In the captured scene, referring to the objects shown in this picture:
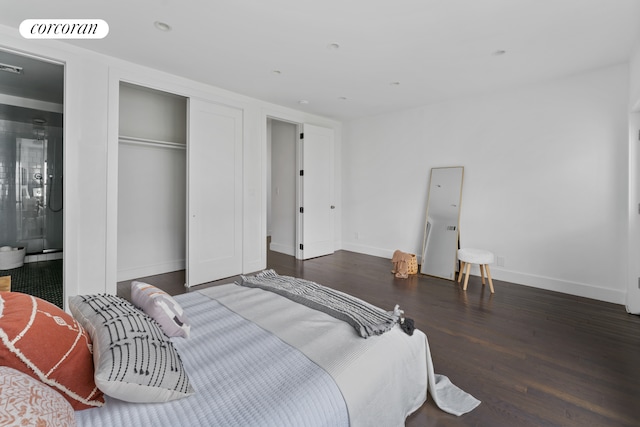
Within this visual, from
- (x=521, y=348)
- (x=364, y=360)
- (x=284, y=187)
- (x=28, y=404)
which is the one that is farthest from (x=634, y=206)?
(x=284, y=187)

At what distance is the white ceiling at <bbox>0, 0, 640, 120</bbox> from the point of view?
236 cm

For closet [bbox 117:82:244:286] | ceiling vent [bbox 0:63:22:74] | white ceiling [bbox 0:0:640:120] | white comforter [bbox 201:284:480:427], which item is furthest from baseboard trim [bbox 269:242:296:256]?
ceiling vent [bbox 0:63:22:74]

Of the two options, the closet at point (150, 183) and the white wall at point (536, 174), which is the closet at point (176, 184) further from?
the white wall at point (536, 174)

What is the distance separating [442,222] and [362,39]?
3.02 m

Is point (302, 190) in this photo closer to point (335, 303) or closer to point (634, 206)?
point (335, 303)

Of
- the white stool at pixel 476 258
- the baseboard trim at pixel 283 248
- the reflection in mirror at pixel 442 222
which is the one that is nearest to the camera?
the white stool at pixel 476 258

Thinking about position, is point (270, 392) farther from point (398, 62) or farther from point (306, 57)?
point (398, 62)

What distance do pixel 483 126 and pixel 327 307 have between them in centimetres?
394

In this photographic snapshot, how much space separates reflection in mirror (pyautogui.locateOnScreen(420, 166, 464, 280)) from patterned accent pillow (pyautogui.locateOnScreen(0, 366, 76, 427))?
4.40 metres

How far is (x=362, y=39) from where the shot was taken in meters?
2.84

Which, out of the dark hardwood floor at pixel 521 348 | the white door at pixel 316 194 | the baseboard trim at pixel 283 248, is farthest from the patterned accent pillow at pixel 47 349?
the baseboard trim at pixel 283 248

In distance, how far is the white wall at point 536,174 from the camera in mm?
3465

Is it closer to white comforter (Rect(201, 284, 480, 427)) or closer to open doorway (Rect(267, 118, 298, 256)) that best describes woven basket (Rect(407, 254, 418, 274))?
open doorway (Rect(267, 118, 298, 256))

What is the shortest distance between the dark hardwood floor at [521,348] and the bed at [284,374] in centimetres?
25
